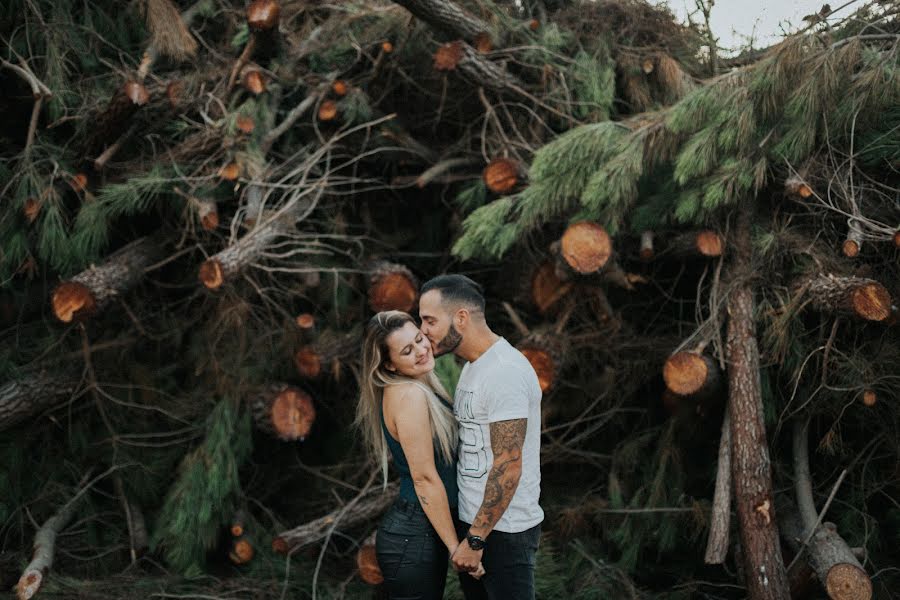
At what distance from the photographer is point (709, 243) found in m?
3.29

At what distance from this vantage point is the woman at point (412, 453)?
2018 millimetres

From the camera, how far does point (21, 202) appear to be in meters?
3.64

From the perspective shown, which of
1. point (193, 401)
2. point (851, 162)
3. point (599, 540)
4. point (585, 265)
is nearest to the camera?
point (851, 162)

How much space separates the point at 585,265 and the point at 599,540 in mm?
1352

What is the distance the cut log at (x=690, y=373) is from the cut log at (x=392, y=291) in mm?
1366

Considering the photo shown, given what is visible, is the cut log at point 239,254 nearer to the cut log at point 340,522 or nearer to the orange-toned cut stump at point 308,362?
the orange-toned cut stump at point 308,362

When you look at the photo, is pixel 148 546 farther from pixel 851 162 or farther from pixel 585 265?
pixel 851 162

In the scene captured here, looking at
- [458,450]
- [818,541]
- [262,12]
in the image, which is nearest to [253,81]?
[262,12]

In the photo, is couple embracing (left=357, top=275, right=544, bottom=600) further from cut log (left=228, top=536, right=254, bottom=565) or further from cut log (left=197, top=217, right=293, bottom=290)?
cut log (left=228, top=536, right=254, bottom=565)

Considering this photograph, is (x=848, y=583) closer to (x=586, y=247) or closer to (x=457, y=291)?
(x=586, y=247)

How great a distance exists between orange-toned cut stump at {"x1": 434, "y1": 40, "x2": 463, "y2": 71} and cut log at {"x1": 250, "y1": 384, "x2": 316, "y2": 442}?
1.90m

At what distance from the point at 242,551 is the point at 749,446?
240cm

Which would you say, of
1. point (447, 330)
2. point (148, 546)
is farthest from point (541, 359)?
point (148, 546)

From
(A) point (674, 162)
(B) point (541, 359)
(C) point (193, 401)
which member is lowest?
(C) point (193, 401)
